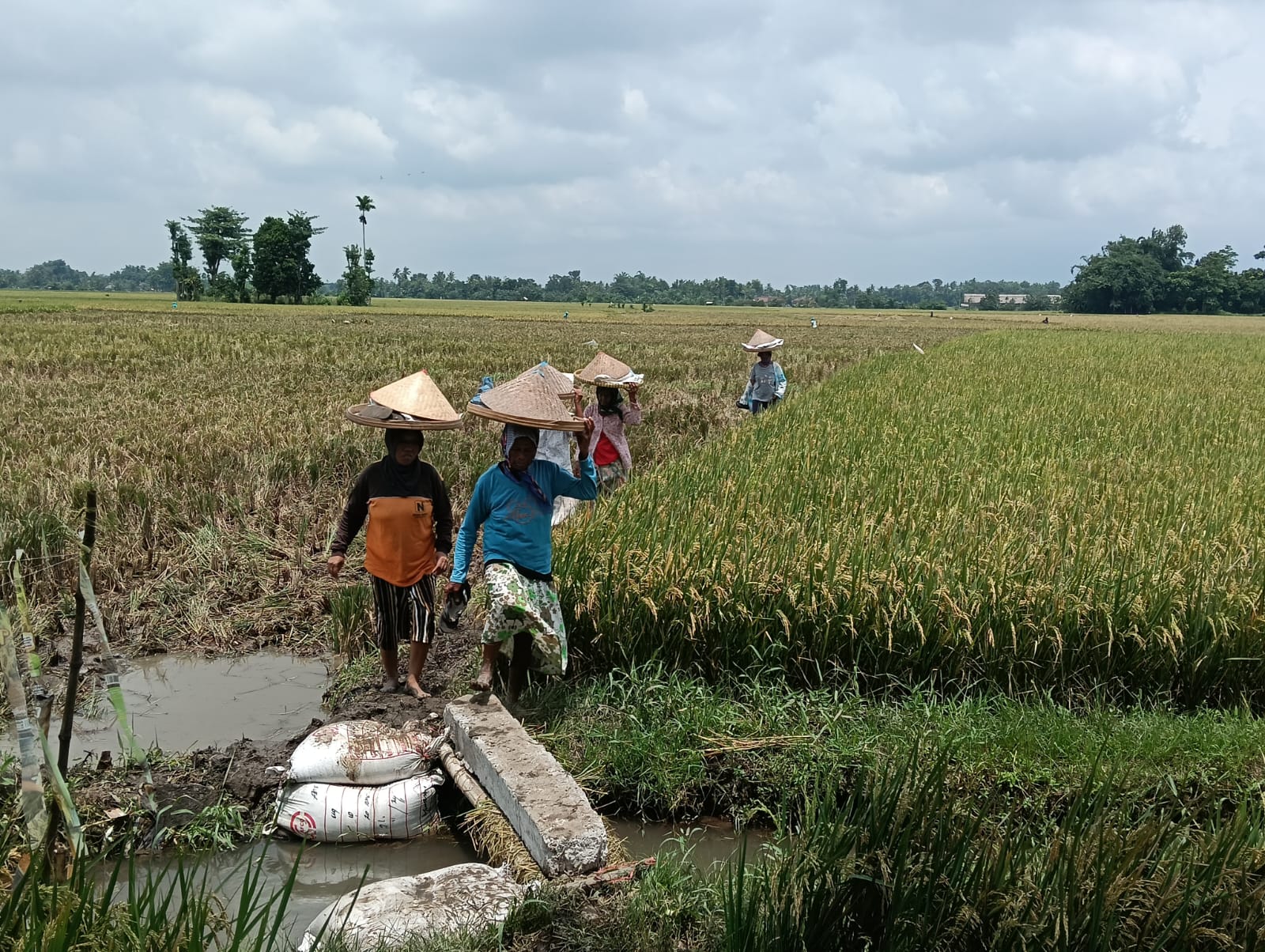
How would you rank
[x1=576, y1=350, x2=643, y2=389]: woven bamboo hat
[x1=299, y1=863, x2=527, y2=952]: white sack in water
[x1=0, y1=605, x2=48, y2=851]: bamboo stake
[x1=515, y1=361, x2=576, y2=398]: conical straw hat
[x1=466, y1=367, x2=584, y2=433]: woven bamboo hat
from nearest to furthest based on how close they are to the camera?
[x1=0, y1=605, x2=48, y2=851]: bamboo stake → [x1=299, y1=863, x2=527, y2=952]: white sack in water → [x1=466, y1=367, x2=584, y2=433]: woven bamboo hat → [x1=515, y1=361, x2=576, y2=398]: conical straw hat → [x1=576, y1=350, x2=643, y2=389]: woven bamboo hat

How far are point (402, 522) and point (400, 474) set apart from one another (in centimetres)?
23

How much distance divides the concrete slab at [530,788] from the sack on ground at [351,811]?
0.27 m

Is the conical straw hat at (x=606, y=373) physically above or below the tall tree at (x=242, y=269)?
below

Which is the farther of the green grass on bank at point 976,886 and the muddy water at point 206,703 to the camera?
the muddy water at point 206,703

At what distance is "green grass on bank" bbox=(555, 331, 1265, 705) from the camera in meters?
4.18

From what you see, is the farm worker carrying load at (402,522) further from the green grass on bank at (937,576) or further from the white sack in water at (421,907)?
the white sack in water at (421,907)

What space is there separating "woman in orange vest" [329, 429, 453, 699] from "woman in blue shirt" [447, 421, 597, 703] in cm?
31

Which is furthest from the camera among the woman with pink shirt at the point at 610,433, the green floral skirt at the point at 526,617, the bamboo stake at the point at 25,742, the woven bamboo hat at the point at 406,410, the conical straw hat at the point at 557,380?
the woman with pink shirt at the point at 610,433

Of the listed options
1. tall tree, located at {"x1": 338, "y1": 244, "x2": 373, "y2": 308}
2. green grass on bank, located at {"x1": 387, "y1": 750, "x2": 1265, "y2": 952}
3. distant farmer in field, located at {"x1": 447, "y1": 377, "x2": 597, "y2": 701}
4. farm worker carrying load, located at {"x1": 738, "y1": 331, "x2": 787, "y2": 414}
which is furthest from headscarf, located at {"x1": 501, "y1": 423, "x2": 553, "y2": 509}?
tall tree, located at {"x1": 338, "y1": 244, "x2": 373, "y2": 308}

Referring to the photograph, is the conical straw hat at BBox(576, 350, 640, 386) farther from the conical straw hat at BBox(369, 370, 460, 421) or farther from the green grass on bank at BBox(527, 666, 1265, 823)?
the green grass on bank at BBox(527, 666, 1265, 823)

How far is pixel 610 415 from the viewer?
6875mm

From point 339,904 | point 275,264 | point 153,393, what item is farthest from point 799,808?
point 275,264

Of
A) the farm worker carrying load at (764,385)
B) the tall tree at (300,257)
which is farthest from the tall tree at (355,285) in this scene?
A: the farm worker carrying load at (764,385)

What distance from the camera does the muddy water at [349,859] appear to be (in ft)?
9.98
